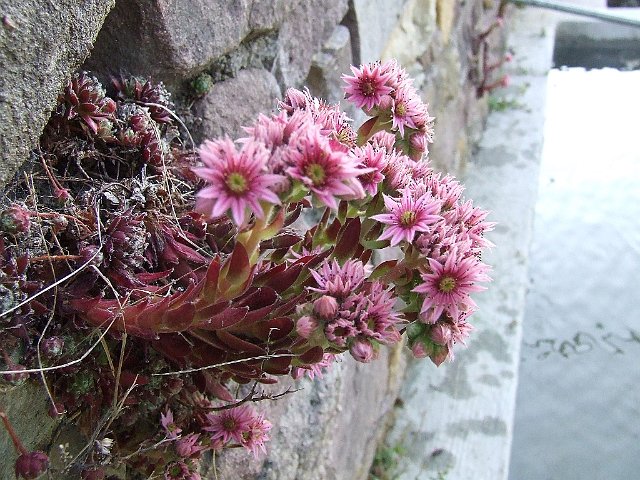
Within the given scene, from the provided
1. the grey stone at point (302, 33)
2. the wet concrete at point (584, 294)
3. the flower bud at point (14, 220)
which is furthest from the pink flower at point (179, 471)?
the wet concrete at point (584, 294)

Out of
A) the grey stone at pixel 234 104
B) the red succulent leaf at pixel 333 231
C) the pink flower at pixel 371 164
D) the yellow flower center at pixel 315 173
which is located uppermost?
the grey stone at pixel 234 104

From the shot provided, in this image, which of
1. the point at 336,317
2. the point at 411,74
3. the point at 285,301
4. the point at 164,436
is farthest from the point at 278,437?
the point at 411,74

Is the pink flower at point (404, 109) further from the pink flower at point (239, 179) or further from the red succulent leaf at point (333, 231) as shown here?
the pink flower at point (239, 179)

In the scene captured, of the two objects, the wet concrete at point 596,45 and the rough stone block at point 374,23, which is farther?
the wet concrete at point 596,45

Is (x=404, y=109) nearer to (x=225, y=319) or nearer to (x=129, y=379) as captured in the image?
(x=225, y=319)

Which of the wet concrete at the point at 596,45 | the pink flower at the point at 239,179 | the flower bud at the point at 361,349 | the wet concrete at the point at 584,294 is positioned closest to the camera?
the pink flower at the point at 239,179

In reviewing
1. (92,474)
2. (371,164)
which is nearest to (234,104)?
(371,164)

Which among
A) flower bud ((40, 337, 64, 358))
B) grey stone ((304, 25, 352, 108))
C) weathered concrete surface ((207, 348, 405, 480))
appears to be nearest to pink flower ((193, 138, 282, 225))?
flower bud ((40, 337, 64, 358))
